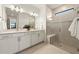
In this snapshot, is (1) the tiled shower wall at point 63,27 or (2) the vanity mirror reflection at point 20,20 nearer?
(1) the tiled shower wall at point 63,27

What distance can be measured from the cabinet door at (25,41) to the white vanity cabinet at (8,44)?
11 cm

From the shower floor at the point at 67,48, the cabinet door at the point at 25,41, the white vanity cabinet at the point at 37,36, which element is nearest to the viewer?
Result: the shower floor at the point at 67,48

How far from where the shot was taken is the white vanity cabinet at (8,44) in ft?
4.54

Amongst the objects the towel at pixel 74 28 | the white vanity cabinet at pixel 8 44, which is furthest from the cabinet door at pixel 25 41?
the towel at pixel 74 28

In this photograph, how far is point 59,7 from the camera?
4.38ft

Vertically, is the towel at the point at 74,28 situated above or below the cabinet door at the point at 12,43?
above

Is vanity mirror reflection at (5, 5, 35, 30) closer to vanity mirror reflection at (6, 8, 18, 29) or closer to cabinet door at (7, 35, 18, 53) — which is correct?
vanity mirror reflection at (6, 8, 18, 29)

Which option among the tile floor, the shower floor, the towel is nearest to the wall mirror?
the tile floor

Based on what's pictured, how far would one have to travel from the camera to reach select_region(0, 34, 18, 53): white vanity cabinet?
1.38 m

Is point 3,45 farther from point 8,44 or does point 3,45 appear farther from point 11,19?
point 11,19

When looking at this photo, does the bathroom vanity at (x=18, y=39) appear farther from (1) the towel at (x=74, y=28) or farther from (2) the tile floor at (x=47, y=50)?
(1) the towel at (x=74, y=28)
